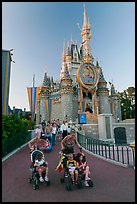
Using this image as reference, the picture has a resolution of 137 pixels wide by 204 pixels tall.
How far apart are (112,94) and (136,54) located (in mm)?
43003

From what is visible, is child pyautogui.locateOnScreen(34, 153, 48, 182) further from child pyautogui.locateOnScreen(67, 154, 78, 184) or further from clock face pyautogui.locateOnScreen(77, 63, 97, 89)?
clock face pyautogui.locateOnScreen(77, 63, 97, 89)

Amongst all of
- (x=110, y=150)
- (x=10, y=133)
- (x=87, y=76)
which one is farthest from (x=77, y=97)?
(x=10, y=133)

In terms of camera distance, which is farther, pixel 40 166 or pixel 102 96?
pixel 102 96

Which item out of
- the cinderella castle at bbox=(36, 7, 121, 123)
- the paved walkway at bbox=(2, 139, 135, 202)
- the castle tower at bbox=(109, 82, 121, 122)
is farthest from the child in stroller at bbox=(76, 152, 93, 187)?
the castle tower at bbox=(109, 82, 121, 122)

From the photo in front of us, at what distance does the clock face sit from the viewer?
37219 millimetres

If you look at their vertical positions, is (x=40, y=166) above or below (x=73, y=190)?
above

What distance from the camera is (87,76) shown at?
38094mm

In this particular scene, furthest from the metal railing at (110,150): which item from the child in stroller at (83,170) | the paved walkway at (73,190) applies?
the child in stroller at (83,170)

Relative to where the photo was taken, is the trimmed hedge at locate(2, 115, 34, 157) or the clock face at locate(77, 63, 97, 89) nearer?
the trimmed hedge at locate(2, 115, 34, 157)

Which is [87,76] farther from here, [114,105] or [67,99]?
[114,105]

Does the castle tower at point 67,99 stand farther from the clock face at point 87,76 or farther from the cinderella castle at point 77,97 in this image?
the clock face at point 87,76

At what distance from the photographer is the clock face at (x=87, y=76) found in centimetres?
3722

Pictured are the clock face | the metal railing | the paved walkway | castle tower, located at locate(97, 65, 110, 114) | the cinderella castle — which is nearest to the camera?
the paved walkway

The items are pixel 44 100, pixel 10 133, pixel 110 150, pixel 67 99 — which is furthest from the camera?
pixel 44 100
